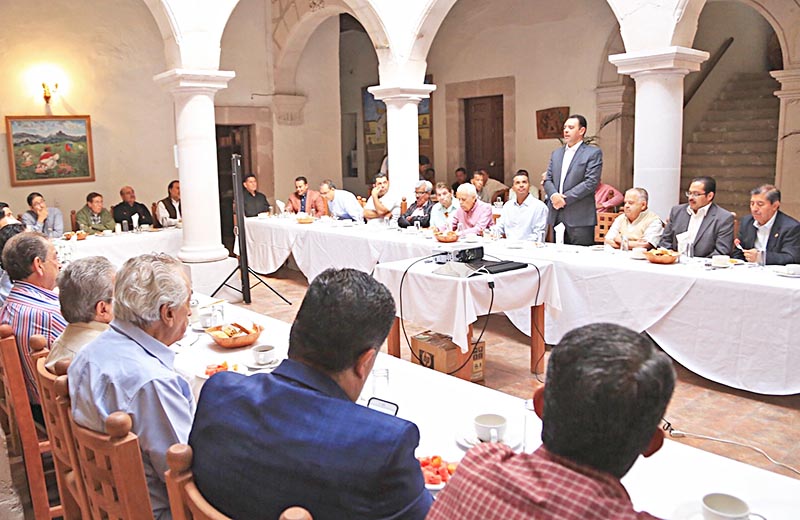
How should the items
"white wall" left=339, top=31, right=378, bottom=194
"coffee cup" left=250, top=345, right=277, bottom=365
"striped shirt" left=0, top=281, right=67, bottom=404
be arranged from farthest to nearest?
"white wall" left=339, top=31, right=378, bottom=194 → "striped shirt" left=0, top=281, right=67, bottom=404 → "coffee cup" left=250, top=345, right=277, bottom=365

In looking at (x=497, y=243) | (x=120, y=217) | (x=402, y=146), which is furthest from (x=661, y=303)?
(x=120, y=217)

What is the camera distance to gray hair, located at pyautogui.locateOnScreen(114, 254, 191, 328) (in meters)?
2.00

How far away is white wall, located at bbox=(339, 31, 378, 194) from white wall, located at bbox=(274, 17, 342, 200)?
3025 millimetres

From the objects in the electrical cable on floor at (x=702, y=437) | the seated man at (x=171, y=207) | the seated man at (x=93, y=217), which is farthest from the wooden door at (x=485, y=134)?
the electrical cable on floor at (x=702, y=437)

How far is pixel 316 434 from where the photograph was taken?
1281 millimetres

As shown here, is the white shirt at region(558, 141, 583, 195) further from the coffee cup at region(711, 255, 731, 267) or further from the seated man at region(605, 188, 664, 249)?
the coffee cup at region(711, 255, 731, 267)

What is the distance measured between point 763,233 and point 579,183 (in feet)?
5.04

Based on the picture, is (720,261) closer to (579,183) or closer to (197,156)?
(579,183)

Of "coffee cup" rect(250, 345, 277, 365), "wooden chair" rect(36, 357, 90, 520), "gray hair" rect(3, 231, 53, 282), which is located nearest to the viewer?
"wooden chair" rect(36, 357, 90, 520)

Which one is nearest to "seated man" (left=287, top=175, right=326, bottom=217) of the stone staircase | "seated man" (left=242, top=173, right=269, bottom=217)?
"seated man" (left=242, top=173, right=269, bottom=217)

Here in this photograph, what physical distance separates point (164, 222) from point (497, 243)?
4436 mm

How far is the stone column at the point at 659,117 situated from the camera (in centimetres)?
597

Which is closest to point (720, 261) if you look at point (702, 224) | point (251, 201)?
point (702, 224)

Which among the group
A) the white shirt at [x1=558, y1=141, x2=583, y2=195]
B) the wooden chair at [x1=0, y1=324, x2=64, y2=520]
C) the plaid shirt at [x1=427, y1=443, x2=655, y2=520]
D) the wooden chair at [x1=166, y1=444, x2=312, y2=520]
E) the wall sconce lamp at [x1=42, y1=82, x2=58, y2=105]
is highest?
the wall sconce lamp at [x1=42, y1=82, x2=58, y2=105]
